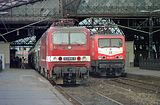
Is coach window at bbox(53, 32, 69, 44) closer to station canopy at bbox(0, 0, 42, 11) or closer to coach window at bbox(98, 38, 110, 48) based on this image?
coach window at bbox(98, 38, 110, 48)

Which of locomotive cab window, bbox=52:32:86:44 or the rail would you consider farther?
the rail

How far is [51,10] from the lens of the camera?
6831cm

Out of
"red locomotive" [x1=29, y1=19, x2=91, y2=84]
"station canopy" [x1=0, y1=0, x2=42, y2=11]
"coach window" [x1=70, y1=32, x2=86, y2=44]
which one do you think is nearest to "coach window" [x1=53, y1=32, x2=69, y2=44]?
"red locomotive" [x1=29, y1=19, x2=91, y2=84]

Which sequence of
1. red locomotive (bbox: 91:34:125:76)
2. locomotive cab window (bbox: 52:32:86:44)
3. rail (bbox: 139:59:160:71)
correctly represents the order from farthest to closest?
1. rail (bbox: 139:59:160:71)
2. red locomotive (bbox: 91:34:125:76)
3. locomotive cab window (bbox: 52:32:86:44)

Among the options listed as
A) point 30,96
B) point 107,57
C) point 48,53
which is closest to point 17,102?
point 30,96

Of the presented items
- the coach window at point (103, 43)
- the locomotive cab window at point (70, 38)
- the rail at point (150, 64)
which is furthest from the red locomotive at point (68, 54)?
the rail at point (150, 64)

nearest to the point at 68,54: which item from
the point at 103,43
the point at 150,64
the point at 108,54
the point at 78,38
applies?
the point at 78,38

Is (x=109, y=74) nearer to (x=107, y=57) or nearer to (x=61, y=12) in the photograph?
(x=107, y=57)

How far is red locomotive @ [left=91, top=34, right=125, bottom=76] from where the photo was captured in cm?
3569

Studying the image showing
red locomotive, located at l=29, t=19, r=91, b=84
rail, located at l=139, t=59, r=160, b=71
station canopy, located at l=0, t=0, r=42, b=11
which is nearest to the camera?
red locomotive, located at l=29, t=19, r=91, b=84

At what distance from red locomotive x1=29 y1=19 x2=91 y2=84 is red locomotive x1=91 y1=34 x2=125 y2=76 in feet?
33.9

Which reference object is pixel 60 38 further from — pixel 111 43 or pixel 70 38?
pixel 111 43

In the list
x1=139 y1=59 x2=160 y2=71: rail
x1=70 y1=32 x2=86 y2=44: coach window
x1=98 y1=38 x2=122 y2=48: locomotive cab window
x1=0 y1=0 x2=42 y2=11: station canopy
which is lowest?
x1=139 y1=59 x2=160 y2=71: rail

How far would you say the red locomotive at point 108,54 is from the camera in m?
35.7
